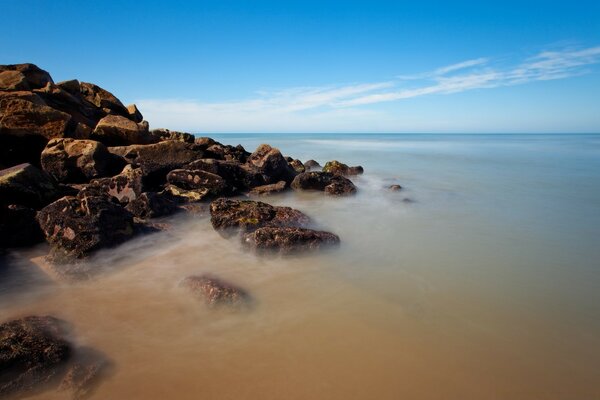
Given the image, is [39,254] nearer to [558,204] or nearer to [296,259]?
[296,259]

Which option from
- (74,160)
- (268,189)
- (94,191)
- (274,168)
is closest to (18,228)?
(94,191)

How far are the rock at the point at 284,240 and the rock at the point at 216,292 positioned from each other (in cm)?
139

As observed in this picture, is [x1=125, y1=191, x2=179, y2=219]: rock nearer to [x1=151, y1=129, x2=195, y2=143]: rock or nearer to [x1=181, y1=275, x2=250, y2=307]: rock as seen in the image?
[x1=181, y1=275, x2=250, y2=307]: rock

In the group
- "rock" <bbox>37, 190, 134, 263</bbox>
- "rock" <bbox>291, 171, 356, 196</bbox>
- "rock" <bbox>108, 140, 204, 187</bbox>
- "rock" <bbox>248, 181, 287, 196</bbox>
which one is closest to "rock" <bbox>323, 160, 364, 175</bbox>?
"rock" <bbox>291, 171, 356, 196</bbox>

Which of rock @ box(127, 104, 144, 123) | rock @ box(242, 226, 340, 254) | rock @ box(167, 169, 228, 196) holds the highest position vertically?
rock @ box(127, 104, 144, 123)

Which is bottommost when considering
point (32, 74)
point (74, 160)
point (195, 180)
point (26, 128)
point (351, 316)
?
point (351, 316)

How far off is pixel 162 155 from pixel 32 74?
831cm

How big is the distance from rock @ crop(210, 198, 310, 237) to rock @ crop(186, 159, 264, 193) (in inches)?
143

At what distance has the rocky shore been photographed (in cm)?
343

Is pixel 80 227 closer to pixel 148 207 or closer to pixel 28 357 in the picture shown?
pixel 148 207

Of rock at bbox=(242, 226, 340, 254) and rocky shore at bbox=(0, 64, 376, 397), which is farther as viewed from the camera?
rock at bbox=(242, 226, 340, 254)

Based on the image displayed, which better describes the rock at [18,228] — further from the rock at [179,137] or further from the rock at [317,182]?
the rock at [179,137]

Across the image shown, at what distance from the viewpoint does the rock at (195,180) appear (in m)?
10.5

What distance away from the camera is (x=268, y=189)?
491 inches
